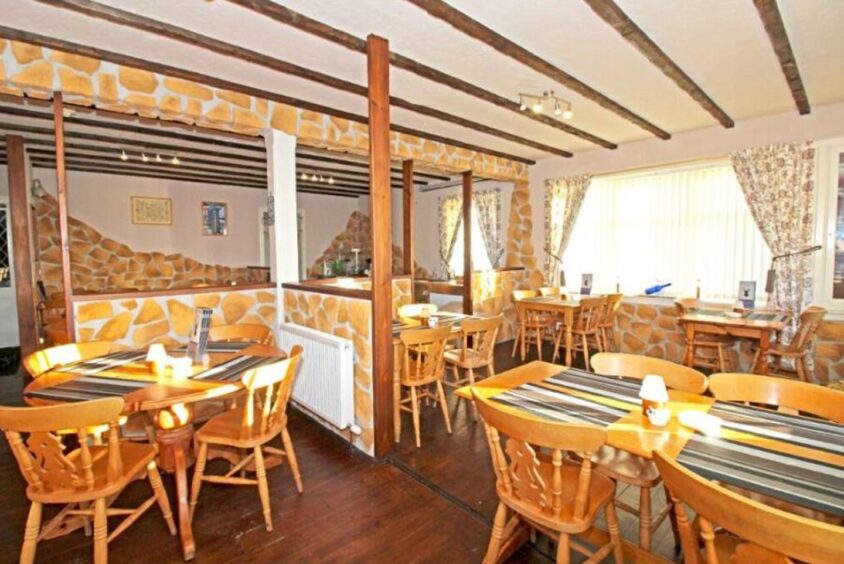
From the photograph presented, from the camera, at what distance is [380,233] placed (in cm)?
266

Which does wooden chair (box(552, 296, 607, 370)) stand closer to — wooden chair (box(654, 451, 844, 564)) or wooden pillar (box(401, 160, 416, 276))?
wooden pillar (box(401, 160, 416, 276))

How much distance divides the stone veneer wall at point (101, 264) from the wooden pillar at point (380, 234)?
3.79 m

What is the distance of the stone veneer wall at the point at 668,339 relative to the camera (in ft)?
12.9

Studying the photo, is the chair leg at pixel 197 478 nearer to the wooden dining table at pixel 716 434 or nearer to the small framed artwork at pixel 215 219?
the wooden dining table at pixel 716 434

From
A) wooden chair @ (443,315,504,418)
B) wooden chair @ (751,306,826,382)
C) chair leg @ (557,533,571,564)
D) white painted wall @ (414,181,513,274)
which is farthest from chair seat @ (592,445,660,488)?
white painted wall @ (414,181,513,274)

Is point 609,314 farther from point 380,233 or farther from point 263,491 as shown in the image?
point 263,491

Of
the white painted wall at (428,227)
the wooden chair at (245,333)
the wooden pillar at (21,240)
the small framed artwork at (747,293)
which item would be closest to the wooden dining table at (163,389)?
the wooden chair at (245,333)

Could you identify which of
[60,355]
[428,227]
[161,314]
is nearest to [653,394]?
[60,355]

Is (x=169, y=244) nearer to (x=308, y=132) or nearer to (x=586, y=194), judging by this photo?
(x=308, y=132)

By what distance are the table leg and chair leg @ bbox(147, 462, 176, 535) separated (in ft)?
14.0

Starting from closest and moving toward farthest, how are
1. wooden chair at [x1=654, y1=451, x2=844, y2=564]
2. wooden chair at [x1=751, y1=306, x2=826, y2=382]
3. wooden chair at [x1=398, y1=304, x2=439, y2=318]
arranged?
wooden chair at [x1=654, y1=451, x2=844, y2=564] < wooden chair at [x1=751, y1=306, x2=826, y2=382] < wooden chair at [x1=398, y1=304, x2=439, y2=318]

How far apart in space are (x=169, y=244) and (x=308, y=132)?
418 cm

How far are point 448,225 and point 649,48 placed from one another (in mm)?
4938

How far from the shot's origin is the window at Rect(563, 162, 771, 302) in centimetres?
453
